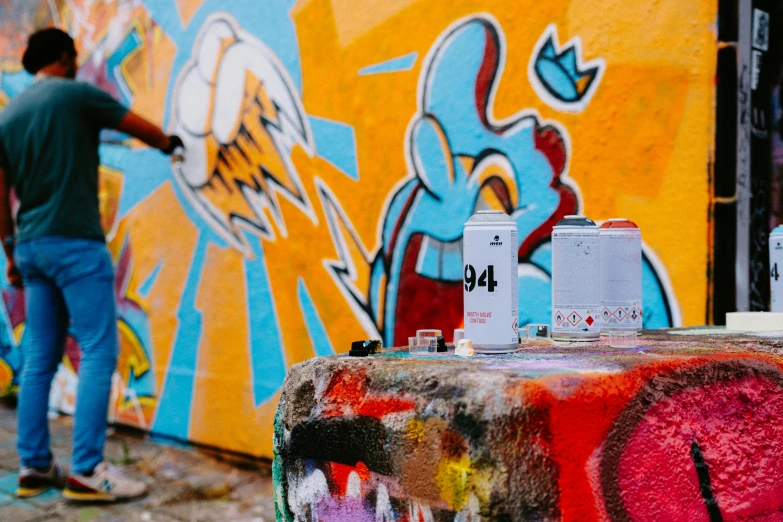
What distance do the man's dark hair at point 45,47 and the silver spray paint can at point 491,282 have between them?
9.22ft

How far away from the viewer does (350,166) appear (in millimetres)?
3357

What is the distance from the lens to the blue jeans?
3.16 meters

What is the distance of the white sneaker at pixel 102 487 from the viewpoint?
10.3ft

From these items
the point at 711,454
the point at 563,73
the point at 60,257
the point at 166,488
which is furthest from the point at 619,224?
the point at 166,488

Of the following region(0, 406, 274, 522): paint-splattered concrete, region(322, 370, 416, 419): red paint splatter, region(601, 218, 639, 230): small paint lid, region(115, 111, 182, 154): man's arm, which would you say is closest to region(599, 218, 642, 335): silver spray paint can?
region(601, 218, 639, 230): small paint lid

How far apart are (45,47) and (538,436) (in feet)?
10.7

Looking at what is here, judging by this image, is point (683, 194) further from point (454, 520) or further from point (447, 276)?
point (454, 520)

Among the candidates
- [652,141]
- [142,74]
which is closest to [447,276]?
[652,141]

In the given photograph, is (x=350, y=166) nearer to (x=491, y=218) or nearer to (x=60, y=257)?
(x=60, y=257)

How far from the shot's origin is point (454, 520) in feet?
3.71

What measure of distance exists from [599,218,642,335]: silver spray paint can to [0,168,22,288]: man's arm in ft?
9.22

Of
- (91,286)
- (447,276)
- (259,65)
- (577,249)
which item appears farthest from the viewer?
(259,65)

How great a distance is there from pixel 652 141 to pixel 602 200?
0.81 feet

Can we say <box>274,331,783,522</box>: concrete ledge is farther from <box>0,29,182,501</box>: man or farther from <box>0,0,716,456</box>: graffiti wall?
<box>0,29,182,501</box>: man
